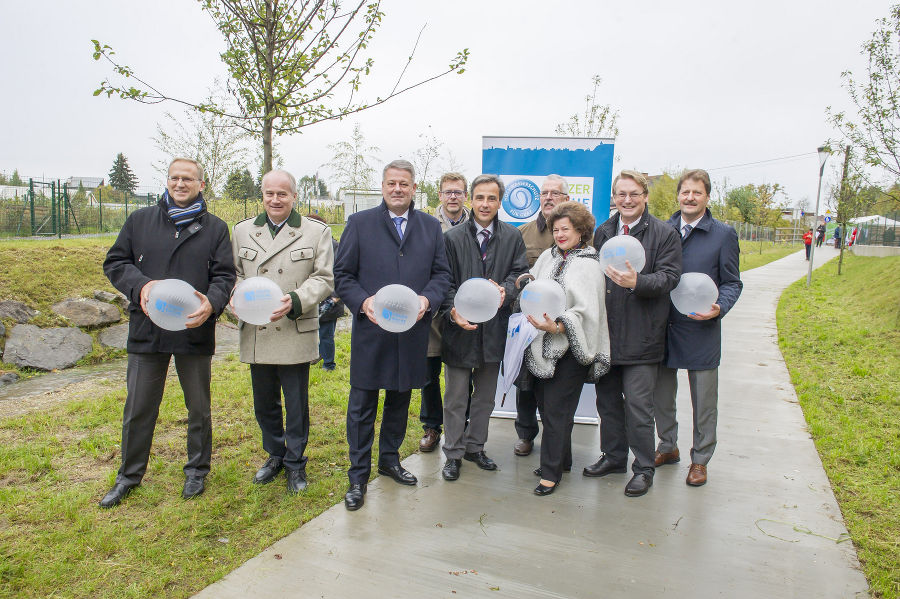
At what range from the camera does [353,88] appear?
516 cm

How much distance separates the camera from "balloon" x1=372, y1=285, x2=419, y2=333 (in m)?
3.37

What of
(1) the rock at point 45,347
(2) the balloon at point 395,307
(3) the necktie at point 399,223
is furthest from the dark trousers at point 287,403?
(1) the rock at point 45,347

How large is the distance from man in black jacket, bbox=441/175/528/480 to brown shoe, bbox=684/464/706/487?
133 centimetres

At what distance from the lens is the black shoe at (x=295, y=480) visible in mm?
3686

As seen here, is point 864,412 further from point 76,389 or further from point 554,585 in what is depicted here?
point 76,389

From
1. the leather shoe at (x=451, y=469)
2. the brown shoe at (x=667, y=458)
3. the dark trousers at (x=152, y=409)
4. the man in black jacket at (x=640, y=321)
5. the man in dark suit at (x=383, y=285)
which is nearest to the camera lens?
the dark trousers at (x=152, y=409)

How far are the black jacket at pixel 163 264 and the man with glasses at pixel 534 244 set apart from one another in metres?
2.24

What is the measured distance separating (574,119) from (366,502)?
10188mm

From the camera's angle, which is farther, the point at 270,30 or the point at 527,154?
the point at 527,154

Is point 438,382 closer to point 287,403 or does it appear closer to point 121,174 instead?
point 287,403

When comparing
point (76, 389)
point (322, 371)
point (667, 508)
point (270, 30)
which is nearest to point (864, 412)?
point (667, 508)

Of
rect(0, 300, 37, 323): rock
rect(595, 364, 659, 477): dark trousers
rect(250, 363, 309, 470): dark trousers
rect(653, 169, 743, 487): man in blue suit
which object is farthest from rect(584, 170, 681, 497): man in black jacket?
rect(0, 300, 37, 323): rock

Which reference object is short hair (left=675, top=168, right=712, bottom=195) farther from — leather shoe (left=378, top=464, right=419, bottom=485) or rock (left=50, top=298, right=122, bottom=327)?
rock (left=50, top=298, right=122, bottom=327)

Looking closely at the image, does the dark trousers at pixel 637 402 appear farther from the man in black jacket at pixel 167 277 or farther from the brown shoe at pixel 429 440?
the man in black jacket at pixel 167 277
